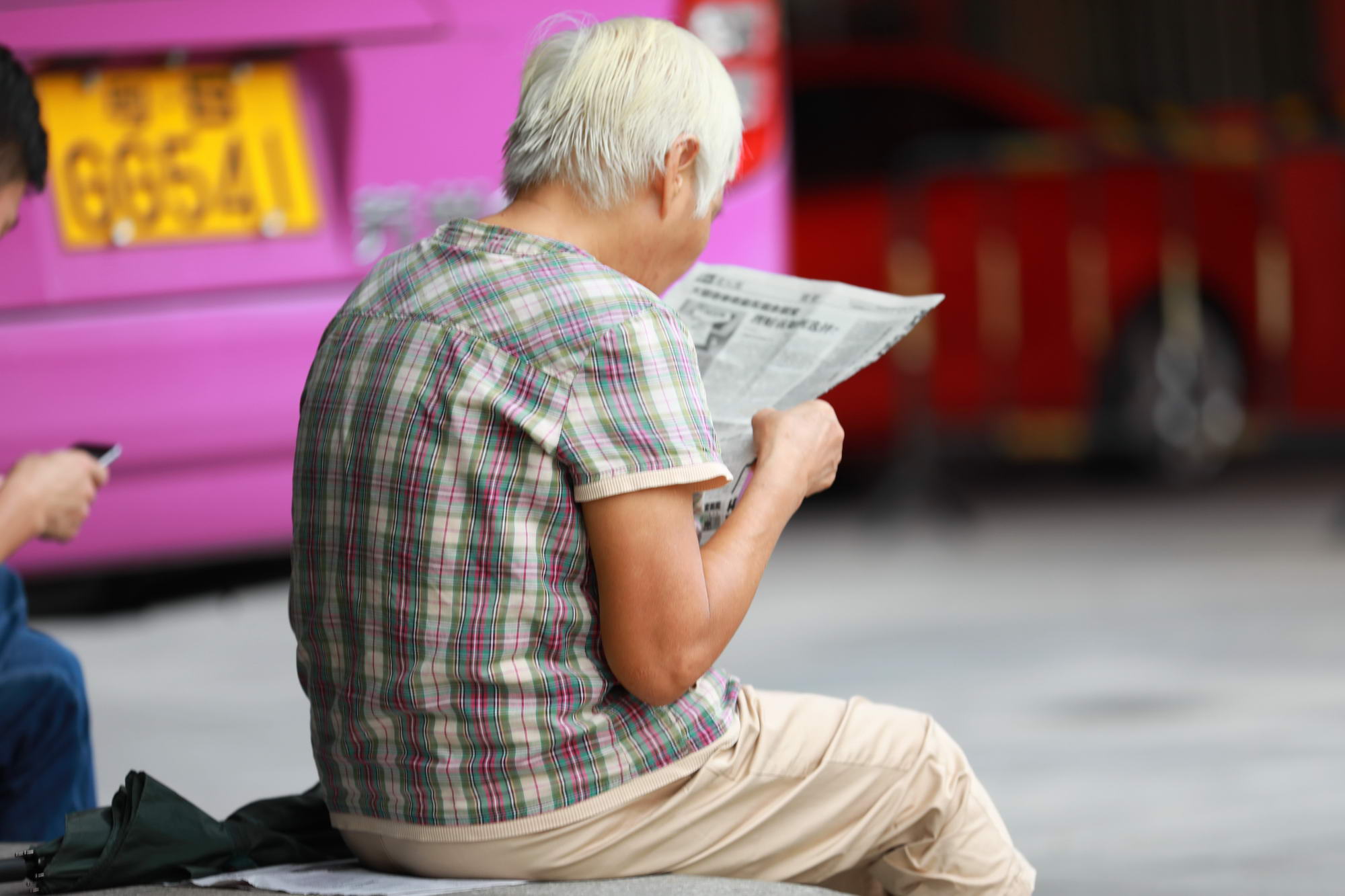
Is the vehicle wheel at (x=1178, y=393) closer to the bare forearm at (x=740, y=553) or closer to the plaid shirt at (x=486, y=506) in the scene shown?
the bare forearm at (x=740, y=553)

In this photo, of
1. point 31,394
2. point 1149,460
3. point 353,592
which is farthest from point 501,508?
point 1149,460

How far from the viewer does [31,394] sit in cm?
310

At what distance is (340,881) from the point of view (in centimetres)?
187

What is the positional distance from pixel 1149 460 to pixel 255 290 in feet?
17.8

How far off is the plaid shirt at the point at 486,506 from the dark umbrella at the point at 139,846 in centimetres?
20

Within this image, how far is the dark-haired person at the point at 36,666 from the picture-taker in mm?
1950

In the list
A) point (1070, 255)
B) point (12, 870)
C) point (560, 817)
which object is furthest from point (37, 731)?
point (1070, 255)

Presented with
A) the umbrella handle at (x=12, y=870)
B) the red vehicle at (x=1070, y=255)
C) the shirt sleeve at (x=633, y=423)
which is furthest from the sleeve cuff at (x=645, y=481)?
the red vehicle at (x=1070, y=255)

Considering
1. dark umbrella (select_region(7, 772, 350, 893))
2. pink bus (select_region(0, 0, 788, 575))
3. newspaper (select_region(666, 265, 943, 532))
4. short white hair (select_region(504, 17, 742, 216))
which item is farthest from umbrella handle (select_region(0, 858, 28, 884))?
pink bus (select_region(0, 0, 788, 575))

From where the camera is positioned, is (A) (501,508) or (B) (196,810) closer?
(A) (501,508)

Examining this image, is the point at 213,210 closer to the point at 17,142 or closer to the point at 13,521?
the point at 17,142

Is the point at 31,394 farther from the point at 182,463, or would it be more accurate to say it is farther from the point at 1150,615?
the point at 1150,615

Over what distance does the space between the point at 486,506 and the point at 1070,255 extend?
6.51 m

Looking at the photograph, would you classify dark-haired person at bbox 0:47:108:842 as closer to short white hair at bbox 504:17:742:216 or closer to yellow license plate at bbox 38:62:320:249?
short white hair at bbox 504:17:742:216
